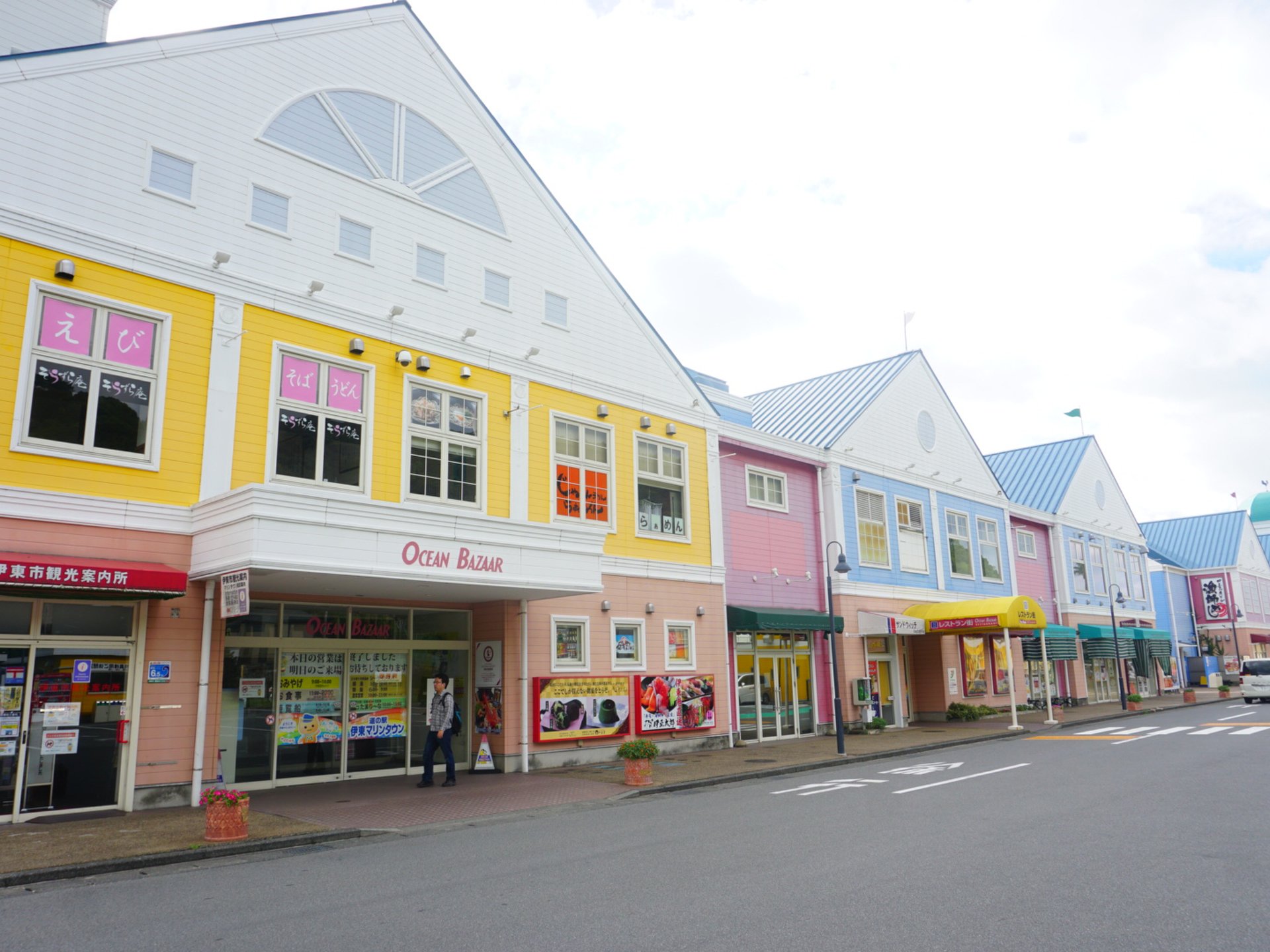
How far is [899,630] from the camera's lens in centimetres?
2534

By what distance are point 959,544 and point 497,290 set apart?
769 inches

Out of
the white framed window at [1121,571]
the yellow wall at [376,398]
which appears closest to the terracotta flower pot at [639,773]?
the yellow wall at [376,398]

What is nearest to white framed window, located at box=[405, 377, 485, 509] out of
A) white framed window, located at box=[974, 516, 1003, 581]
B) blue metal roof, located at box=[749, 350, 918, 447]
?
blue metal roof, located at box=[749, 350, 918, 447]

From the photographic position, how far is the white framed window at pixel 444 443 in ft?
52.5

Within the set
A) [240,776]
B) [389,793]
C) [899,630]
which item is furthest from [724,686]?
[240,776]

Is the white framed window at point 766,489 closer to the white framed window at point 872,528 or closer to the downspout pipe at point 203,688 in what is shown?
the white framed window at point 872,528

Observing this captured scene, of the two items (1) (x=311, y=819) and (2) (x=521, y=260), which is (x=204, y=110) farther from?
(1) (x=311, y=819)

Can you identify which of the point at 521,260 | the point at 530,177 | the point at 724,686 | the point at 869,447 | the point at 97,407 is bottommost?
the point at 724,686

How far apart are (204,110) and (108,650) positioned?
8.09 meters

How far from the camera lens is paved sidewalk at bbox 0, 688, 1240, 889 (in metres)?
9.32

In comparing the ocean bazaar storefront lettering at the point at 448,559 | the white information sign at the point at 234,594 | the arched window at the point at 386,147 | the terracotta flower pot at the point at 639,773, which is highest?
the arched window at the point at 386,147

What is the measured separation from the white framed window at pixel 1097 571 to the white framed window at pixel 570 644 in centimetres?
2961

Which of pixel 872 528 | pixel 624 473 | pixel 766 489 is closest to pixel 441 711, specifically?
pixel 624 473

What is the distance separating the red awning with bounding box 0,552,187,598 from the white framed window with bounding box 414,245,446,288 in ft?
22.7
